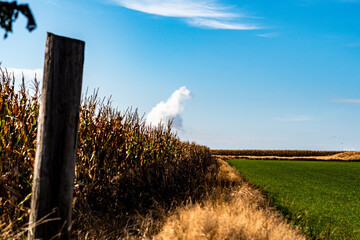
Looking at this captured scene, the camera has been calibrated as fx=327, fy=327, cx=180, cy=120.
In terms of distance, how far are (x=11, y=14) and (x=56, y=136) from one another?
1246mm

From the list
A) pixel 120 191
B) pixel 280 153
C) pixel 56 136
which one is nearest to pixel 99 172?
pixel 120 191

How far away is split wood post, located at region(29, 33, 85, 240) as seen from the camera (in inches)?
135

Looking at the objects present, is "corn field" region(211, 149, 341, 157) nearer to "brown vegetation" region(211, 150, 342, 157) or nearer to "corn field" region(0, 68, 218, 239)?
"brown vegetation" region(211, 150, 342, 157)

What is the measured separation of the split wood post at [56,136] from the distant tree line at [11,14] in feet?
1.76

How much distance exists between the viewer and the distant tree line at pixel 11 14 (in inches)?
114

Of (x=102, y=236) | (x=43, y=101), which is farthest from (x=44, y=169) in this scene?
(x=102, y=236)

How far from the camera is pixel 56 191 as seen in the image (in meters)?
3.47

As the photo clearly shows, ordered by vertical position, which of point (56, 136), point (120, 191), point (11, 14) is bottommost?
point (120, 191)

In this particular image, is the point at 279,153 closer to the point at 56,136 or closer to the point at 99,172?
the point at 99,172

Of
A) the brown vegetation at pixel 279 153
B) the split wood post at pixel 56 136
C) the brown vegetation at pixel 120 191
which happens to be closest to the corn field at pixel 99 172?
the brown vegetation at pixel 120 191

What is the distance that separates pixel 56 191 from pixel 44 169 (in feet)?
0.87

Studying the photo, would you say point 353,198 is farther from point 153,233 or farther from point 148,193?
point 153,233

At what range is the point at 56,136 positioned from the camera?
3.44 metres

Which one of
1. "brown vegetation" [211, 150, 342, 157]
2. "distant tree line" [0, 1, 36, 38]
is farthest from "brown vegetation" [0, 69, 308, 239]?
"brown vegetation" [211, 150, 342, 157]
